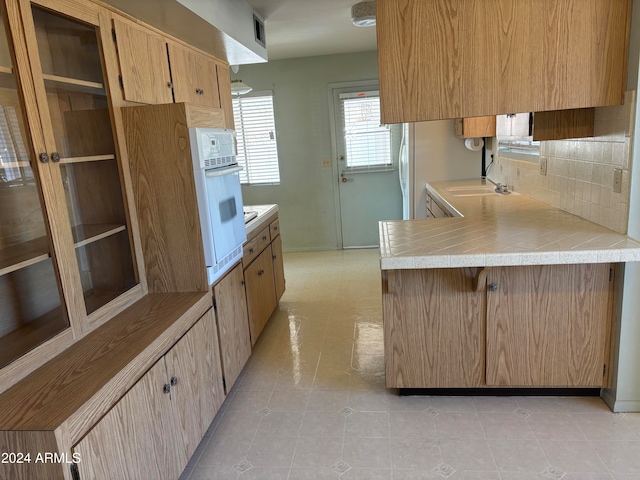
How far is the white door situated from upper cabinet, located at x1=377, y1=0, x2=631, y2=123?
134 inches

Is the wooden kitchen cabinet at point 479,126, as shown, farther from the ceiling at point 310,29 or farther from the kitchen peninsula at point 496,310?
the kitchen peninsula at point 496,310

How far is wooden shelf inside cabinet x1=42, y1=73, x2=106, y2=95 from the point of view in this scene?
1.69 m

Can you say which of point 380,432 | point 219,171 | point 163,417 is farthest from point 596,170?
point 163,417

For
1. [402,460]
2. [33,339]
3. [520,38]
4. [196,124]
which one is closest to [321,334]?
[402,460]

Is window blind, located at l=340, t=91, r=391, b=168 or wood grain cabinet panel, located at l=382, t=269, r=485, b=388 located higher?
window blind, located at l=340, t=91, r=391, b=168

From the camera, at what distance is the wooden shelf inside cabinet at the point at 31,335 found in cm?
146

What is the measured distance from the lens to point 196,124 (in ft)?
7.02

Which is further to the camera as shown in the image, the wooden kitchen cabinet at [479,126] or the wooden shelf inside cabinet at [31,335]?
the wooden kitchen cabinet at [479,126]

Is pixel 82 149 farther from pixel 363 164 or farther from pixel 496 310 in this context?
pixel 363 164

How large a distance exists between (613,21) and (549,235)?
1.01 m

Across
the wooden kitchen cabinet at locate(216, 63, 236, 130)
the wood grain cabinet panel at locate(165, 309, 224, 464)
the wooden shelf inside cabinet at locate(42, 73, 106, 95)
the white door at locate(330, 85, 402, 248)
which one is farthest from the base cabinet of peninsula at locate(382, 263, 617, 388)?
the white door at locate(330, 85, 402, 248)

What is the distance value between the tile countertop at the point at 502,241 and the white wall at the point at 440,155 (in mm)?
1815

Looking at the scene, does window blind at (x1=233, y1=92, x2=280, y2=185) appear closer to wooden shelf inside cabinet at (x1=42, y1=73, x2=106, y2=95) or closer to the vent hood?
the vent hood

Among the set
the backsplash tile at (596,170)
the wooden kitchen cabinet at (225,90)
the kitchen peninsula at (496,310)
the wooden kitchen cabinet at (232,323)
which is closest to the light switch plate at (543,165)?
the backsplash tile at (596,170)
